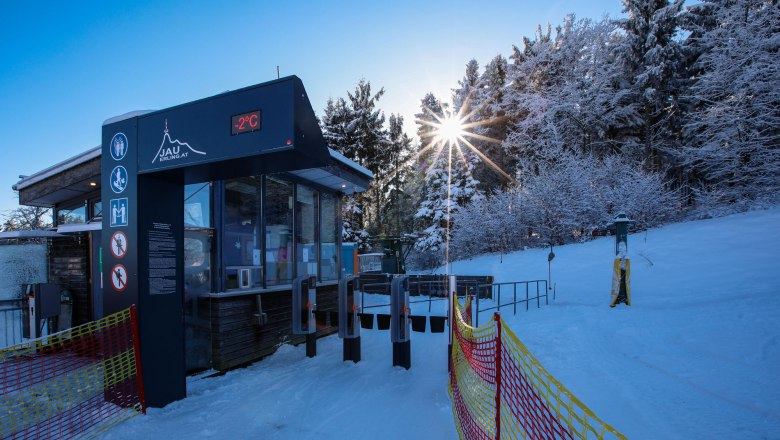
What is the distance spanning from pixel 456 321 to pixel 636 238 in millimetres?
13110

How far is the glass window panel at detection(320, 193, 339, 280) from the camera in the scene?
913 cm

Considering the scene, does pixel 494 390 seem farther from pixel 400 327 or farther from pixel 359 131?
pixel 359 131

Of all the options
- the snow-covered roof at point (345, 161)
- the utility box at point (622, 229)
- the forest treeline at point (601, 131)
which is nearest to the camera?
the snow-covered roof at point (345, 161)

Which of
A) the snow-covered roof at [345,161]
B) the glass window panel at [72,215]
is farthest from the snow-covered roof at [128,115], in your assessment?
the glass window panel at [72,215]

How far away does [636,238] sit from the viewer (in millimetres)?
15422

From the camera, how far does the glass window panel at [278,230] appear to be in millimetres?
7242

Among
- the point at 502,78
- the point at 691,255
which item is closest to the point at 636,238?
the point at 691,255

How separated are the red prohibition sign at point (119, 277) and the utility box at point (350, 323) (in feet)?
10.3

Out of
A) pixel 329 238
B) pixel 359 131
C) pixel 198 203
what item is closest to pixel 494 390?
pixel 198 203

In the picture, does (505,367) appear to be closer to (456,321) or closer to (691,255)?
(456,321)

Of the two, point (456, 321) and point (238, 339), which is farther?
point (238, 339)

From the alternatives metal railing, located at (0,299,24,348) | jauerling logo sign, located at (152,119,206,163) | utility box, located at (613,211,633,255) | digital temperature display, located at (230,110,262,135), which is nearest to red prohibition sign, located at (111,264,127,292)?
jauerling logo sign, located at (152,119,206,163)

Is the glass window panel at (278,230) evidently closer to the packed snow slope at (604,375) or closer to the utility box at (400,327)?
the packed snow slope at (604,375)

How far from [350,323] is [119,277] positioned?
130 inches
